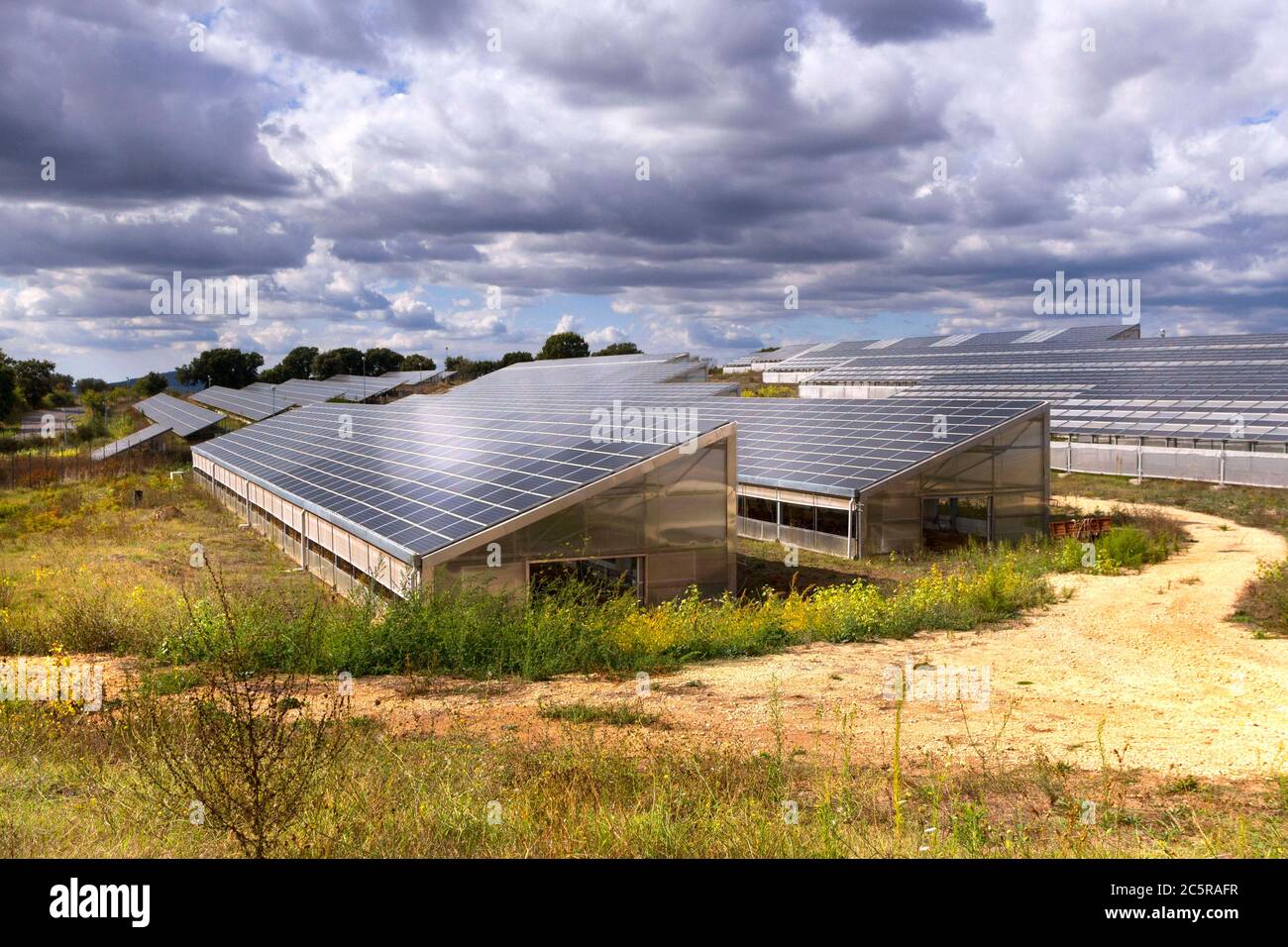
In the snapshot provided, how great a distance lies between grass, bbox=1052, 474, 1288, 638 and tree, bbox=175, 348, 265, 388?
121831mm

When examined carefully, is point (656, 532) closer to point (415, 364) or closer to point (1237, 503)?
point (1237, 503)

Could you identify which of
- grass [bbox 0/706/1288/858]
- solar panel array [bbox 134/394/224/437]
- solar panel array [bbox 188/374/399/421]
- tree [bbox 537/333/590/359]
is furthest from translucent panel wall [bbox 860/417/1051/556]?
tree [bbox 537/333/590/359]

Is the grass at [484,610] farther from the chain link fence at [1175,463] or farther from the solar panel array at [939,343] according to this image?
the solar panel array at [939,343]

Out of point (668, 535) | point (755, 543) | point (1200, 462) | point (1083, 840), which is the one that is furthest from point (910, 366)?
point (1083, 840)

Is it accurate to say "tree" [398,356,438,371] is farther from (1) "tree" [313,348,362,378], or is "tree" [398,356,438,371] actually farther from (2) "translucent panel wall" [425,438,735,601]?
(2) "translucent panel wall" [425,438,735,601]

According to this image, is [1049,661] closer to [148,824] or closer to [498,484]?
[498,484]

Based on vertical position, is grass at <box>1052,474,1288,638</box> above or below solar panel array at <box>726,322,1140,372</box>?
below

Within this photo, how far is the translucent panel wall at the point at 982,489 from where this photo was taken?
92.1ft

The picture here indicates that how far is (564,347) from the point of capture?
13125cm

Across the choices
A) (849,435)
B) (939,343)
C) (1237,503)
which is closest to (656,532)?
(849,435)

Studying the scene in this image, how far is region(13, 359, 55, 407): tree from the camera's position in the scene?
9531cm

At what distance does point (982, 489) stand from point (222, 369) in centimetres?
12890

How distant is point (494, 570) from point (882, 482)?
13885 mm
